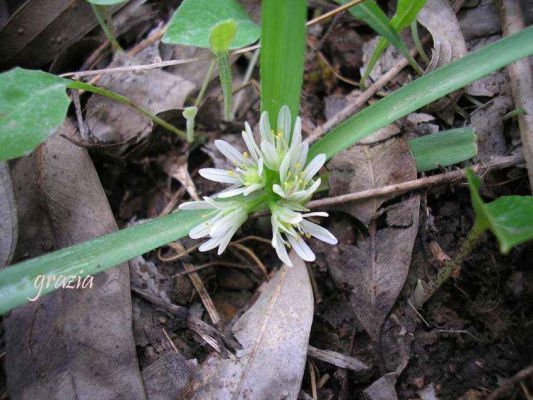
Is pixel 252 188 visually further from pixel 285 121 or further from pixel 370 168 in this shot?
pixel 370 168

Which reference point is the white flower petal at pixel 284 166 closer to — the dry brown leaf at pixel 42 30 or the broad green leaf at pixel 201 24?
the broad green leaf at pixel 201 24

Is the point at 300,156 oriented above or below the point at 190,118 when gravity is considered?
below

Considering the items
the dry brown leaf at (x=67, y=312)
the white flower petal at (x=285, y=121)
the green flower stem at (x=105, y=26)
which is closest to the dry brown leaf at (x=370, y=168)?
the white flower petal at (x=285, y=121)

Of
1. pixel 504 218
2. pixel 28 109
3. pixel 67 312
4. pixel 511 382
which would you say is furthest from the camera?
pixel 67 312

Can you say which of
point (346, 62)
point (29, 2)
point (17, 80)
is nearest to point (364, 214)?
point (346, 62)

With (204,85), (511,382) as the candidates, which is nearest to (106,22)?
(204,85)

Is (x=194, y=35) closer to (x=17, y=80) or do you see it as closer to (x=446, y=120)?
(x=17, y=80)

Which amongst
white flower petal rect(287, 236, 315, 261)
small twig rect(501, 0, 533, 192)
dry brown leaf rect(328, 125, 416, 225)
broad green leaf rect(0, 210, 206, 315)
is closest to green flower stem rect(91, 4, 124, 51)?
broad green leaf rect(0, 210, 206, 315)
